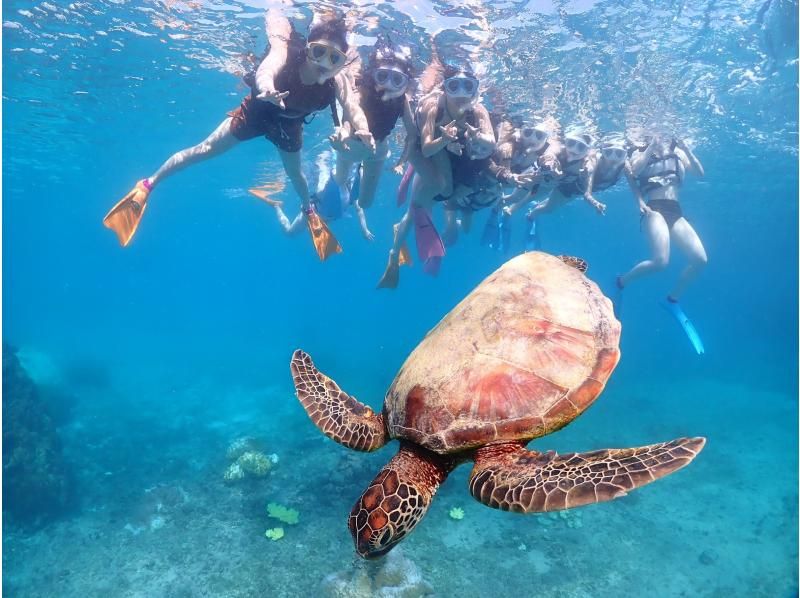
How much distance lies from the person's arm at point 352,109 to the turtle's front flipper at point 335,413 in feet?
12.0

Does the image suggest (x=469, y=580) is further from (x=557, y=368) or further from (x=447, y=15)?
(x=447, y=15)

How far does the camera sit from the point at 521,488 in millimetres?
2471

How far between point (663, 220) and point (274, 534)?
11454 millimetres

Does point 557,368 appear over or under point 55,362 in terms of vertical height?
over

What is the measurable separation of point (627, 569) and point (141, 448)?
15331 millimetres

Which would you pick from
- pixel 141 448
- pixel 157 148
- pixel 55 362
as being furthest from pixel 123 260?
pixel 141 448

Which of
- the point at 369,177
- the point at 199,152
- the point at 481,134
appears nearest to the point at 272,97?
the point at 199,152

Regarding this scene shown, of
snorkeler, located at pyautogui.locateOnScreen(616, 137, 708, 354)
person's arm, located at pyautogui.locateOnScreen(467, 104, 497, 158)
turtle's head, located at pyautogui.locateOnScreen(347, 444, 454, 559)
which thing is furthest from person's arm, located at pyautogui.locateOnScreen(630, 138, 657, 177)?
turtle's head, located at pyautogui.locateOnScreen(347, 444, 454, 559)

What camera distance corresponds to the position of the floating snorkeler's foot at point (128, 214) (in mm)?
7395

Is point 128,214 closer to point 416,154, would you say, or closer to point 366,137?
point 366,137

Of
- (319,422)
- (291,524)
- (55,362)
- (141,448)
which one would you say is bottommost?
(55,362)

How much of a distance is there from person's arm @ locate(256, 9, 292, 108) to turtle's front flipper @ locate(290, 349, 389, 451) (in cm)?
380

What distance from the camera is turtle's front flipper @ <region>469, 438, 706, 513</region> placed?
7.13ft

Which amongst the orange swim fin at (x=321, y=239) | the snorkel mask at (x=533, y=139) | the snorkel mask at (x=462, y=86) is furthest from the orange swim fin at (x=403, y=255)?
the snorkel mask at (x=533, y=139)
